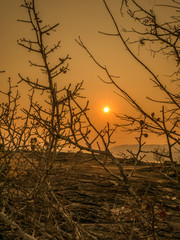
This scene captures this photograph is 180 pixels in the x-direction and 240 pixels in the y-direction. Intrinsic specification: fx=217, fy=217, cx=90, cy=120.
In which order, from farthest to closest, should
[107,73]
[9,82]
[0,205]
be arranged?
[0,205], [9,82], [107,73]

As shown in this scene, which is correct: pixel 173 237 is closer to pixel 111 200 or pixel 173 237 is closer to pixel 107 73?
pixel 111 200

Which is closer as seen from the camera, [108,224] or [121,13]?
[121,13]

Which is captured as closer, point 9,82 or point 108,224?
point 9,82

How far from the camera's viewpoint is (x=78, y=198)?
6.46 metres

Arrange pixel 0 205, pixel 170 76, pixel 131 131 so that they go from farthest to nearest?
pixel 0 205, pixel 170 76, pixel 131 131

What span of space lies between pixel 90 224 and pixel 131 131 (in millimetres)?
3390

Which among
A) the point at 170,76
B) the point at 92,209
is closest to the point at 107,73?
the point at 170,76

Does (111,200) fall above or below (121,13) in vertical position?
below

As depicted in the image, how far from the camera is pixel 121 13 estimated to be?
2016 mm

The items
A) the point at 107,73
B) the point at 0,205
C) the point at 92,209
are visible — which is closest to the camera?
the point at 107,73

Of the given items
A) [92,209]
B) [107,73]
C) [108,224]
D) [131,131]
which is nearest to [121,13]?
[107,73]

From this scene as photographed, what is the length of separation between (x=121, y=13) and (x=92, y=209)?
4.82 metres

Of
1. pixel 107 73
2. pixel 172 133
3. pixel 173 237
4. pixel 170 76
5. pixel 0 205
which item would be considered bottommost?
pixel 173 237

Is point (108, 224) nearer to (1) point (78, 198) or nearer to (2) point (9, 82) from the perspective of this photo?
(1) point (78, 198)
